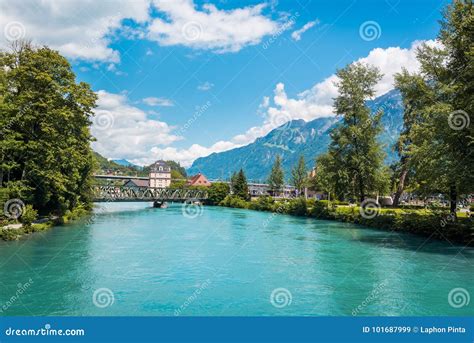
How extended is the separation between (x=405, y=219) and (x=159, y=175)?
14424cm

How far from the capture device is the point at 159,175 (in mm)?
170500

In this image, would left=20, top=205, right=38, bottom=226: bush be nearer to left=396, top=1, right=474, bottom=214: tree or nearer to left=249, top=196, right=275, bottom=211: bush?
left=396, top=1, right=474, bottom=214: tree

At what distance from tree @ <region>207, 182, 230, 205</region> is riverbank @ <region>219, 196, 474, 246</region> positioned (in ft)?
124

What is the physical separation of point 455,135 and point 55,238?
89.3 ft

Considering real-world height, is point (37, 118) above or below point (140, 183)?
above

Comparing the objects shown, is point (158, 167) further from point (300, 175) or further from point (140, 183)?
point (300, 175)

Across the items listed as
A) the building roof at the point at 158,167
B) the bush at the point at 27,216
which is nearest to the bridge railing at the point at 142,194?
the bush at the point at 27,216

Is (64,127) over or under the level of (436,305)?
over

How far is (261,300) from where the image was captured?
45.5 ft

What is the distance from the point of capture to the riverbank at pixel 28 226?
24.5m

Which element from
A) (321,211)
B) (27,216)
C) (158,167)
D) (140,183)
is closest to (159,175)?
(158,167)

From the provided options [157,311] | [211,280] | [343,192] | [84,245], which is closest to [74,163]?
[84,245]

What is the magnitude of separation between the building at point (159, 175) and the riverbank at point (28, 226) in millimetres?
128302

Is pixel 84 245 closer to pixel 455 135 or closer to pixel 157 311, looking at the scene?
pixel 157 311
